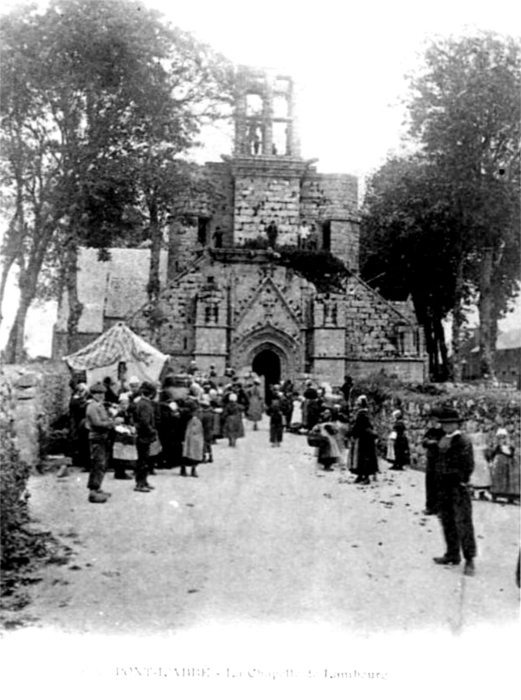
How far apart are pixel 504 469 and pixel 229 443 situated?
1038 centimetres

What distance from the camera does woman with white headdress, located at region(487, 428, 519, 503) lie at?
7.31m

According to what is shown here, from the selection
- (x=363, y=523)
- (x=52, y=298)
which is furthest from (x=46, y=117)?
(x=52, y=298)

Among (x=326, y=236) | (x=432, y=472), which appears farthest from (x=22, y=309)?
(x=326, y=236)

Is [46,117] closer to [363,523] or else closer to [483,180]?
[363,523]

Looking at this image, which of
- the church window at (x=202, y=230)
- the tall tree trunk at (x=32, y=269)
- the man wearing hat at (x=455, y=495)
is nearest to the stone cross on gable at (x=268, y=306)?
the church window at (x=202, y=230)

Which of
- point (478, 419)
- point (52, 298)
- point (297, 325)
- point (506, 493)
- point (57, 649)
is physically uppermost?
point (52, 298)

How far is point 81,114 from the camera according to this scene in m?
15.8

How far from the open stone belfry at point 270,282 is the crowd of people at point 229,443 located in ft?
30.2

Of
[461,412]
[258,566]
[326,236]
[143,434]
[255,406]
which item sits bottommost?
[258,566]

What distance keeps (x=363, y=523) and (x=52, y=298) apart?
37176mm

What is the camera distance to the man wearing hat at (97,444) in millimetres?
10031

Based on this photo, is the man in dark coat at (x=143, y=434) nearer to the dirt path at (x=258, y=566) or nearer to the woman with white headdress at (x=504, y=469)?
the dirt path at (x=258, y=566)

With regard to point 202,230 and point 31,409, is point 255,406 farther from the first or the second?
point 202,230

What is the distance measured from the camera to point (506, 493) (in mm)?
7293
